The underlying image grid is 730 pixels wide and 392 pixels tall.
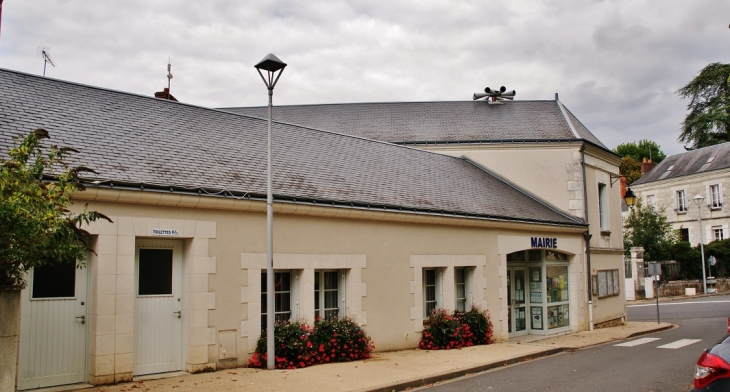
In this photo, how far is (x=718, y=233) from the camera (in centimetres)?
4503

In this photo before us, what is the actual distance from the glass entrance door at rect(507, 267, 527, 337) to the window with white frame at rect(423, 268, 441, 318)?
3.56 m

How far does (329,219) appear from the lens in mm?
12273

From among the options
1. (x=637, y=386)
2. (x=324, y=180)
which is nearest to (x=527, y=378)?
(x=637, y=386)

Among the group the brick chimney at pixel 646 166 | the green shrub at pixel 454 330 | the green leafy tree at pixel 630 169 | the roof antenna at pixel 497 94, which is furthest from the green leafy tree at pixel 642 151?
the green shrub at pixel 454 330

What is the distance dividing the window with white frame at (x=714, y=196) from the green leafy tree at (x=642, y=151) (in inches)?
897

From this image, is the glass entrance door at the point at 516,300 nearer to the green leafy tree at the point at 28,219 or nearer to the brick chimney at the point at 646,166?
the green leafy tree at the point at 28,219

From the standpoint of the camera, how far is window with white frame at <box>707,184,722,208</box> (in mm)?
44250

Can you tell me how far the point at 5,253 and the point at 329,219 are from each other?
22.1 ft

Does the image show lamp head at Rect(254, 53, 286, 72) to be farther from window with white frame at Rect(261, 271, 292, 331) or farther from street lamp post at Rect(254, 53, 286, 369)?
window with white frame at Rect(261, 271, 292, 331)

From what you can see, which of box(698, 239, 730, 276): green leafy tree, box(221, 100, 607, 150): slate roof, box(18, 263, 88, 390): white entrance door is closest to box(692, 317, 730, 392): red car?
box(18, 263, 88, 390): white entrance door

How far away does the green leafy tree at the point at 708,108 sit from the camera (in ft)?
156

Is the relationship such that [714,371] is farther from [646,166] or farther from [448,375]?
[646,166]

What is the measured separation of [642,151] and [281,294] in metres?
64.5

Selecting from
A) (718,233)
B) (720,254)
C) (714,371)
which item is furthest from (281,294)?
(718,233)
